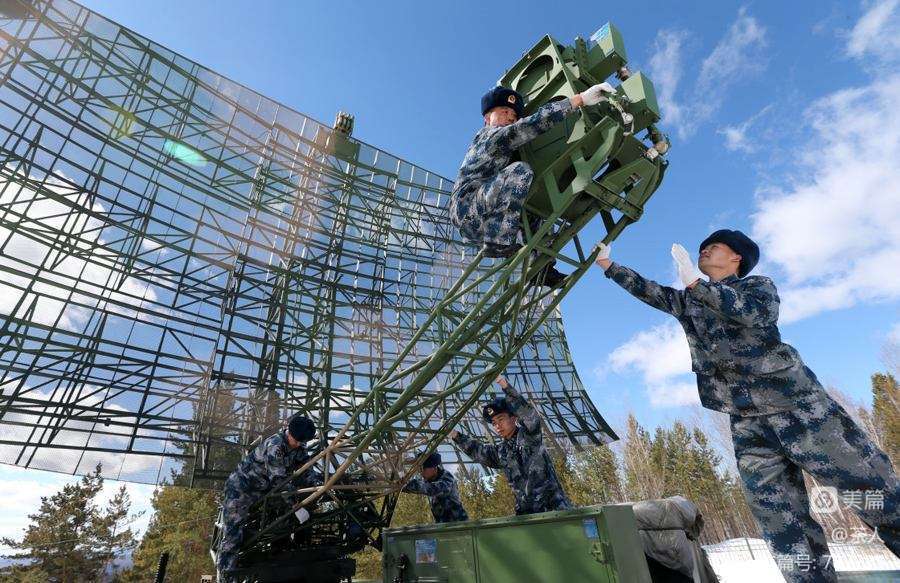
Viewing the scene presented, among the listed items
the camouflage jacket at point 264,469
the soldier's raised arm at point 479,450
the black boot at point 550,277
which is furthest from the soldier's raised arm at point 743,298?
the camouflage jacket at point 264,469

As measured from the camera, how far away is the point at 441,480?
7305mm

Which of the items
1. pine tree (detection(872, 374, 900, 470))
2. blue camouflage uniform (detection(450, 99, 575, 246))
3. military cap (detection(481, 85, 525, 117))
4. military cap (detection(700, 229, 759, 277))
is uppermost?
pine tree (detection(872, 374, 900, 470))

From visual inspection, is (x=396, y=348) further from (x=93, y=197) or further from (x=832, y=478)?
(x=832, y=478)

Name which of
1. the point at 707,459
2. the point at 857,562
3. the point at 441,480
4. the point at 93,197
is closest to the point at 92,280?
the point at 93,197

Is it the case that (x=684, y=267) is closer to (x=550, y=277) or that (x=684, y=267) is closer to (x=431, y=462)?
(x=550, y=277)

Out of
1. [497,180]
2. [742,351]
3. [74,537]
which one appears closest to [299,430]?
[497,180]

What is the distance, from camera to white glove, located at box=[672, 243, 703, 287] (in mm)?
3104

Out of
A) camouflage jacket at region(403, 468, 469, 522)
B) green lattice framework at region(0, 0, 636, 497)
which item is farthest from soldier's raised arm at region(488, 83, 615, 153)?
camouflage jacket at region(403, 468, 469, 522)

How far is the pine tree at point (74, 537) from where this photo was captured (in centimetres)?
2291

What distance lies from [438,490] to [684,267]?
5.63m

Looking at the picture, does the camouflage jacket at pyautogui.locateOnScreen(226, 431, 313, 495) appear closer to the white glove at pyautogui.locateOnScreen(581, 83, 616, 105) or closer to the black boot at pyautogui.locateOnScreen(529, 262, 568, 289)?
the black boot at pyautogui.locateOnScreen(529, 262, 568, 289)

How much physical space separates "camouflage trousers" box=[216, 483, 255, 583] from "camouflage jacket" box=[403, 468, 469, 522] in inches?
96.9

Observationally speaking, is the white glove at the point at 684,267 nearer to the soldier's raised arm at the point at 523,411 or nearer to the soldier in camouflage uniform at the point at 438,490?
the soldier's raised arm at the point at 523,411

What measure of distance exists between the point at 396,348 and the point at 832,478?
10.9 metres
